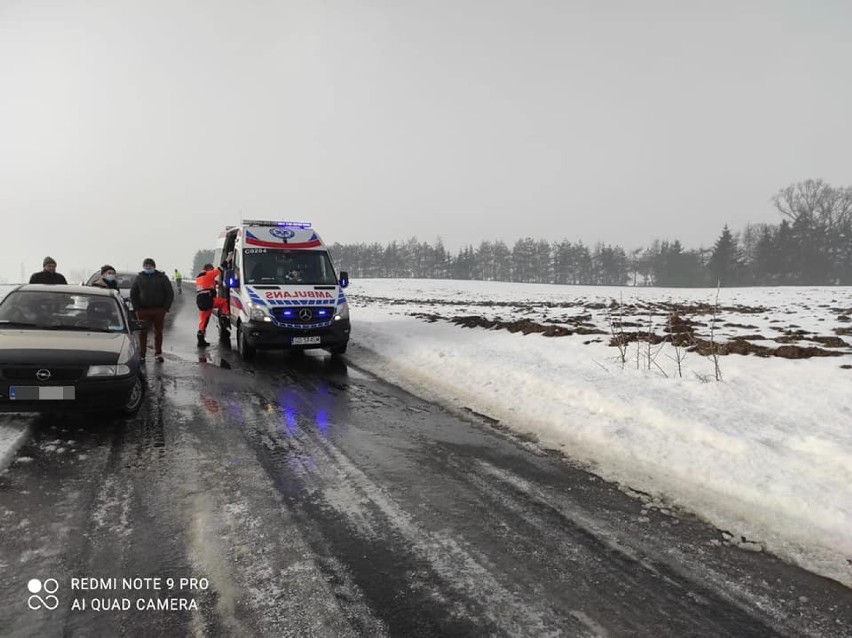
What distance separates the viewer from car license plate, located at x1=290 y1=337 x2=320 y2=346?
9.39 metres

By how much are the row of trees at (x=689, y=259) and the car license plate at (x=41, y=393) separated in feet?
271

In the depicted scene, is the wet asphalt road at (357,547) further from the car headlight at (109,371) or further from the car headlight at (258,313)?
the car headlight at (258,313)

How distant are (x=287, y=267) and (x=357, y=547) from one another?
810cm

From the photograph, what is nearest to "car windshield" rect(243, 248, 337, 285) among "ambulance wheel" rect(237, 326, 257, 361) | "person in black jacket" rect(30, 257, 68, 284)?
"ambulance wheel" rect(237, 326, 257, 361)

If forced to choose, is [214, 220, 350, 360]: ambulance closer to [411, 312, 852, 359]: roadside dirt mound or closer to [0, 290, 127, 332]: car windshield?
[0, 290, 127, 332]: car windshield

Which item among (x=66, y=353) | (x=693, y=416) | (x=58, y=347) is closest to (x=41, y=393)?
(x=66, y=353)

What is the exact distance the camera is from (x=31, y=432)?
16.4 ft

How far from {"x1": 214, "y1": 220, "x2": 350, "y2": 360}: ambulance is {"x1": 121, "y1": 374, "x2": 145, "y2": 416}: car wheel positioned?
326 cm

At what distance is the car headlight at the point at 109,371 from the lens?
5078 millimetres

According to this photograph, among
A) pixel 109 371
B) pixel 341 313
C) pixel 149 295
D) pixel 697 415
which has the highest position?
pixel 149 295

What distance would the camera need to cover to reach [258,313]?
30.6 ft

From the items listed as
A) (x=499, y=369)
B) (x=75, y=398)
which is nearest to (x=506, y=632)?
(x=75, y=398)

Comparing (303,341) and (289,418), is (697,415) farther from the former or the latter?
(303,341)

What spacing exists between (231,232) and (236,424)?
7.33 meters
